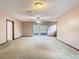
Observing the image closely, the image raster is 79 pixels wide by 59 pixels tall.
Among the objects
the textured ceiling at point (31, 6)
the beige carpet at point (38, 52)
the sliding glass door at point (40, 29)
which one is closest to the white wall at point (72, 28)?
the textured ceiling at point (31, 6)

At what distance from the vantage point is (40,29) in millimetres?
15188

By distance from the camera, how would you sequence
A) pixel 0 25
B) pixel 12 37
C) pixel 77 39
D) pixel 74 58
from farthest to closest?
pixel 12 37
pixel 0 25
pixel 77 39
pixel 74 58

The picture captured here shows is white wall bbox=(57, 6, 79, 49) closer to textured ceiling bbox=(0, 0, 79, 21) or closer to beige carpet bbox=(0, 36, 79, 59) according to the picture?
textured ceiling bbox=(0, 0, 79, 21)

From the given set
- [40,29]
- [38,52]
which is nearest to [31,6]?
[38,52]

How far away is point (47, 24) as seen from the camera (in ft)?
47.6

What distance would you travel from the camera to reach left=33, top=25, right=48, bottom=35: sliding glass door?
14923 millimetres

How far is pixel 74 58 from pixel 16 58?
2.27 m

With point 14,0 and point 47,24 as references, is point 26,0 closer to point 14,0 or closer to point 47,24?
point 14,0

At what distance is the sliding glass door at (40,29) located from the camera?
1492cm

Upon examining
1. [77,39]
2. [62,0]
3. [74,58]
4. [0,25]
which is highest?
[62,0]

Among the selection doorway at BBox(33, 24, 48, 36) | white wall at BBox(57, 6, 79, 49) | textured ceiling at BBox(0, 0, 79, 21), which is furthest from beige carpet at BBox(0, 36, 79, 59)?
doorway at BBox(33, 24, 48, 36)

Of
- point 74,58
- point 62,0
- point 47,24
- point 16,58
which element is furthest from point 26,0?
point 47,24

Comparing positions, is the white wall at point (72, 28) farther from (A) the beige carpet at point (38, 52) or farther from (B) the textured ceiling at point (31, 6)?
(A) the beige carpet at point (38, 52)

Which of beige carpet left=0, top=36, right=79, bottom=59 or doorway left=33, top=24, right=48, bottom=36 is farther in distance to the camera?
doorway left=33, top=24, right=48, bottom=36
